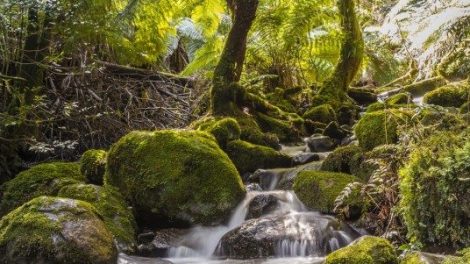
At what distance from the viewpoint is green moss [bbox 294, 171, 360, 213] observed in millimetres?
3787

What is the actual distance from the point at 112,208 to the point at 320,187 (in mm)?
1643

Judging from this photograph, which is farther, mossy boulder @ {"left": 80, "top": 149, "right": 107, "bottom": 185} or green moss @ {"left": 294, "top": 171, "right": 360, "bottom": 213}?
mossy boulder @ {"left": 80, "top": 149, "right": 107, "bottom": 185}

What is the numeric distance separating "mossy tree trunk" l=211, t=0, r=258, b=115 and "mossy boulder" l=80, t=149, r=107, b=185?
186 centimetres

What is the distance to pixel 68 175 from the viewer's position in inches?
176

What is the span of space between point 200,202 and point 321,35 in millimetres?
4552

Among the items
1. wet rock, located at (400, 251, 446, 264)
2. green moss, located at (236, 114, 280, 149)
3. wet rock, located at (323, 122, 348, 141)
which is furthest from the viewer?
wet rock, located at (323, 122, 348, 141)

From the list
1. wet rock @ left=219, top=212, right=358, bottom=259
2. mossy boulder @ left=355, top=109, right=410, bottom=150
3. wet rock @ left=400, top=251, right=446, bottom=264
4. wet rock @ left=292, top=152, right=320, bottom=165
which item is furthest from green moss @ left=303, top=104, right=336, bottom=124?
wet rock @ left=400, top=251, right=446, bottom=264

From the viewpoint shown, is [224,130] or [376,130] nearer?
[376,130]

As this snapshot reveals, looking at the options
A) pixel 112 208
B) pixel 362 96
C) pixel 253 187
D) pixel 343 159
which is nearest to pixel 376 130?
pixel 343 159

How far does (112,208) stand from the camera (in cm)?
375

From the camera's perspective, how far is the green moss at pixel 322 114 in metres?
6.83

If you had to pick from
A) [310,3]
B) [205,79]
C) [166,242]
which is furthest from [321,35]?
[166,242]

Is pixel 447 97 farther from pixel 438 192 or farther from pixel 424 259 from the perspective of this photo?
pixel 424 259

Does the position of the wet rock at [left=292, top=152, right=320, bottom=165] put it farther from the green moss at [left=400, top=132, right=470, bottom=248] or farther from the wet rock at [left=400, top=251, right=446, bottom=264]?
the wet rock at [left=400, top=251, right=446, bottom=264]
